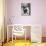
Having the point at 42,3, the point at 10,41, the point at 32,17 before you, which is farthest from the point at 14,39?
the point at 42,3

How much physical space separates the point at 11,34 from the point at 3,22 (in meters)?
0.28

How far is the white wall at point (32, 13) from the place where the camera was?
7.70 ft

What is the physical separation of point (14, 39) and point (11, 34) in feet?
0.38

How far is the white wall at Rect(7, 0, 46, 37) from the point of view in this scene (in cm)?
235

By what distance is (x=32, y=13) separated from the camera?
235 centimetres

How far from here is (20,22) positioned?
7.75 ft

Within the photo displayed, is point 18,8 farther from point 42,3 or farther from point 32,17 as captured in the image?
point 42,3

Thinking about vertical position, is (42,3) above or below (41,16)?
above

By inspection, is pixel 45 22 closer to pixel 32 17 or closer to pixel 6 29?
pixel 32 17

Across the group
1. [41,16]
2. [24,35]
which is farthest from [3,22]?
[41,16]

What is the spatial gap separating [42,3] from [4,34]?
95cm

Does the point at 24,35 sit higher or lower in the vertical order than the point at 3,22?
lower

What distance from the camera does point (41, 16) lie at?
2348 mm

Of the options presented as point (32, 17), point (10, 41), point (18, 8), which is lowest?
point (10, 41)
